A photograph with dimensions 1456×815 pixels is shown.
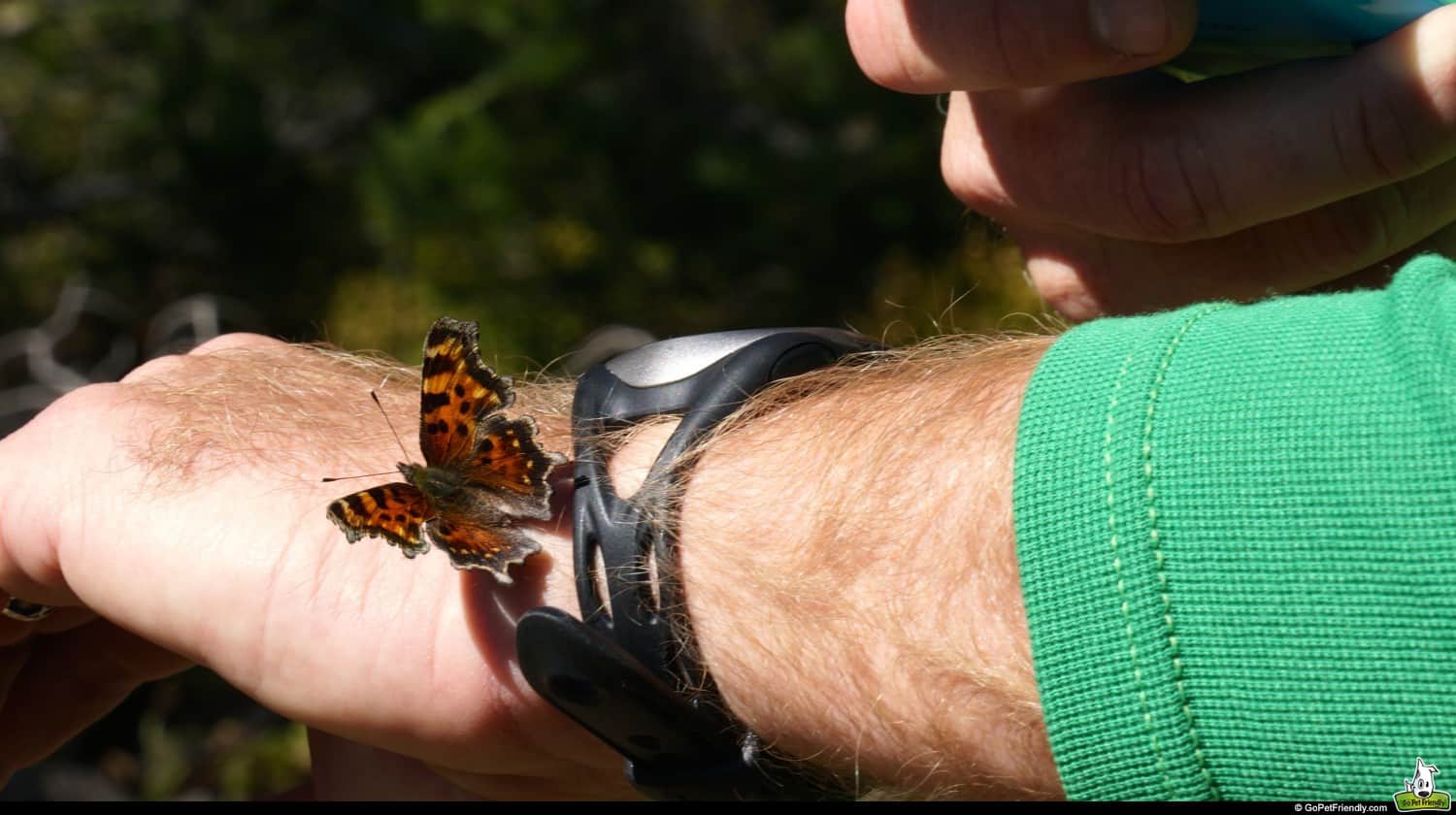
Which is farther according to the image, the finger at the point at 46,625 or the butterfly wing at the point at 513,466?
the finger at the point at 46,625

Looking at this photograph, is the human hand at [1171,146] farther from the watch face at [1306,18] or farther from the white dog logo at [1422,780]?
the white dog logo at [1422,780]

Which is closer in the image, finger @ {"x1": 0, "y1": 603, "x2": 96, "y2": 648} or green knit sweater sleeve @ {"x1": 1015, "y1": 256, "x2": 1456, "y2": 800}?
green knit sweater sleeve @ {"x1": 1015, "y1": 256, "x2": 1456, "y2": 800}

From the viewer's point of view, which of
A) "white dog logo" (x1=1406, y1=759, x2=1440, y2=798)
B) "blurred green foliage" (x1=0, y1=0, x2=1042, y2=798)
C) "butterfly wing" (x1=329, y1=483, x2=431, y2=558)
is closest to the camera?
"white dog logo" (x1=1406, y1=759, x2=1440, y2=798)

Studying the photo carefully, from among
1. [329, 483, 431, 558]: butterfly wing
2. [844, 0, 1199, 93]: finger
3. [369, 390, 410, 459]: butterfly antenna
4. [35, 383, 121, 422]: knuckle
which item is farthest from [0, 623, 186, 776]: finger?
[844, 0, 1199, 93]: finger

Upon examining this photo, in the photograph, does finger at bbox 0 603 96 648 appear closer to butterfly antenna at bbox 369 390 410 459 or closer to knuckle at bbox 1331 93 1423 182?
butterfly antenna at bbox 369 390 410 459

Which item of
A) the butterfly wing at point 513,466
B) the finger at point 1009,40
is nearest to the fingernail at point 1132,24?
the finger at point 1009,40

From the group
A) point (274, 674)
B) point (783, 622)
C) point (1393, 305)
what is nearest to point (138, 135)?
point (274, 674)
